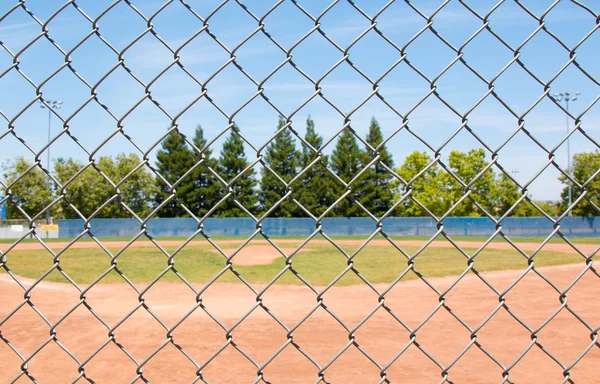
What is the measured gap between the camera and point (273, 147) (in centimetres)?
2272

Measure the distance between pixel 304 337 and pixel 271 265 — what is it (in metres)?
10.2

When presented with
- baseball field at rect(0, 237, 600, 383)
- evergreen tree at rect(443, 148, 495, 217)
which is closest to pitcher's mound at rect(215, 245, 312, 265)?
baseball field at rect(0, 237, 600, 383)

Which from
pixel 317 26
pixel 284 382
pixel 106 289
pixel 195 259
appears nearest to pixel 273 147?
pixel 195 259

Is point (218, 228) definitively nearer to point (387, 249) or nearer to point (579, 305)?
point (387, 249)

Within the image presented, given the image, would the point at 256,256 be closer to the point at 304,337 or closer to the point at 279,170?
the point at 279,170

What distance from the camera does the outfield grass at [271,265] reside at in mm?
14711

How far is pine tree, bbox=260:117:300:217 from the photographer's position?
19916mm

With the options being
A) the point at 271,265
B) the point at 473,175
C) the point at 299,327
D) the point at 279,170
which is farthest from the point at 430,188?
the point at 299,327

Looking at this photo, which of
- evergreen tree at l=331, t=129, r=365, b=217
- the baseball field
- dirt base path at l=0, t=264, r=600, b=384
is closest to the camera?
the baseball field

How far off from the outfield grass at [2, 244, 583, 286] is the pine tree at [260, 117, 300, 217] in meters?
2.89

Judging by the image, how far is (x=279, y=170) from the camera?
22.8m

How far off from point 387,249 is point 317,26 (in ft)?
76.6

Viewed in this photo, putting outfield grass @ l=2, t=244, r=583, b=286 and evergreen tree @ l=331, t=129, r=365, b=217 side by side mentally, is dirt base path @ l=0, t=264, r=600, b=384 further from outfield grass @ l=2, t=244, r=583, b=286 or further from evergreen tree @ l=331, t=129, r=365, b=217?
evergreen tree @ l=331, t=129, r=365, b=217

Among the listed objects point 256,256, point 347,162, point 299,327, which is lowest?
point 256,256
